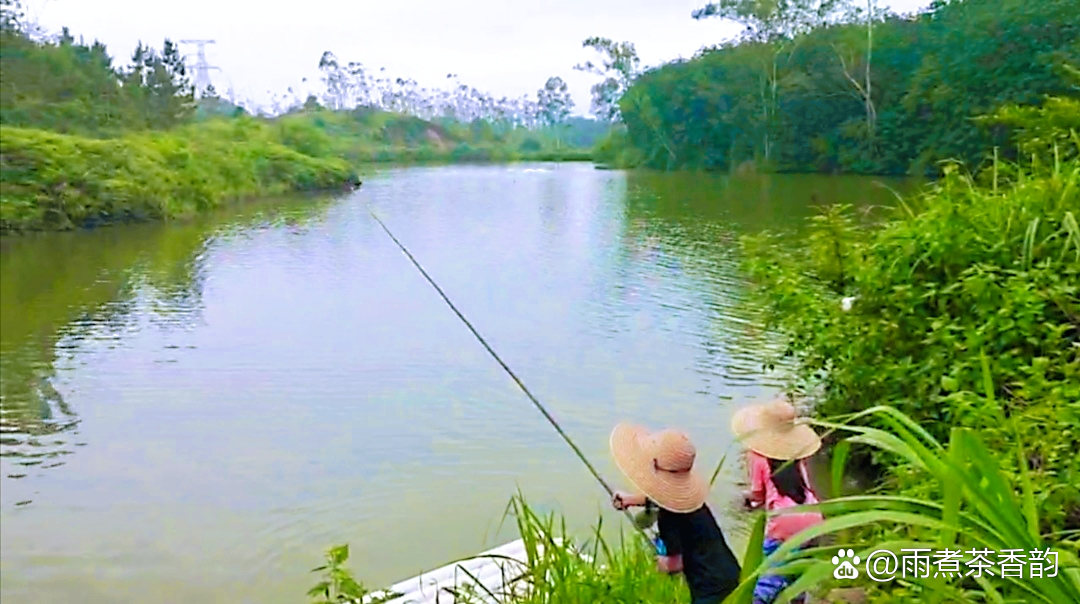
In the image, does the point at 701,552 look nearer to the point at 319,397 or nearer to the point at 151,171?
the point at 319,397

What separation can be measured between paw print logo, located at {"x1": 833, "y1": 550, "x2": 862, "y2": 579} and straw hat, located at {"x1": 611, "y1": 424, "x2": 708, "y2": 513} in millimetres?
598

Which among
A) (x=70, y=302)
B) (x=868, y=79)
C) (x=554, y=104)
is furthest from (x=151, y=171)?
(x=554, y=104)

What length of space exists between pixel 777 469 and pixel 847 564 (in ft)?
3.05

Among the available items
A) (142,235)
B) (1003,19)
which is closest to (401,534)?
(1003,19)

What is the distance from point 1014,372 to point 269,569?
102 inches

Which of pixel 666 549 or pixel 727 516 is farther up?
pixel 666 549

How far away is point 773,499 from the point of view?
6.90ft

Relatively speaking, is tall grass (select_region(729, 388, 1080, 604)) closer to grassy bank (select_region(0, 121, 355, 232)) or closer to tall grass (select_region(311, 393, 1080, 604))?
tall grass (select_region(311, 393, 1080, 604))

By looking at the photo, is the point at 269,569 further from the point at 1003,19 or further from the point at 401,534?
the point at 1003,19

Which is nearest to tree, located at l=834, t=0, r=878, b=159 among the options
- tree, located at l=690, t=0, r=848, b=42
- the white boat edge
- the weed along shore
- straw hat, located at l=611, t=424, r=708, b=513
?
tree, located at l=690, t=0, r=848, b=42

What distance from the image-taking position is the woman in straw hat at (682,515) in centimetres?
184

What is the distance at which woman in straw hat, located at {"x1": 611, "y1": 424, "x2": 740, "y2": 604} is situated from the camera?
184 centimetres

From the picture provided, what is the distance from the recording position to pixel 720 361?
6.06 m

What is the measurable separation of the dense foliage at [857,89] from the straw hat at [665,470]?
462 centimetres
